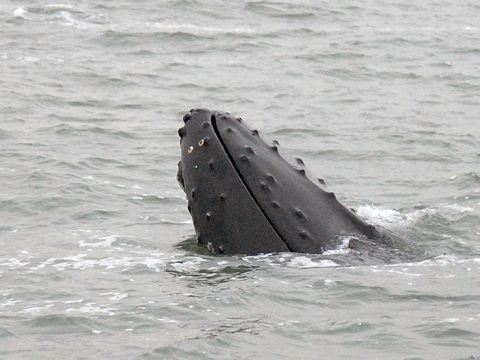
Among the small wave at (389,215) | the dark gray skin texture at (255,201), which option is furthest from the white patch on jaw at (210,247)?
the small wave at (389,215)

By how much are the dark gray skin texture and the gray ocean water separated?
21 cm

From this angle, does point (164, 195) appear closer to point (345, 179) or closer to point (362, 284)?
point (345, 179)

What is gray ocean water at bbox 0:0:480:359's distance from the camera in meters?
8.08

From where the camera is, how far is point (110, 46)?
23.2 m

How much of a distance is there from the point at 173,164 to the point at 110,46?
8987 mm

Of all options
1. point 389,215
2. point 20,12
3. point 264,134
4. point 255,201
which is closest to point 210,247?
point 255,201

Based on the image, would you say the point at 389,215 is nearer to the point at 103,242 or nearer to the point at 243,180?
the point at 103,242

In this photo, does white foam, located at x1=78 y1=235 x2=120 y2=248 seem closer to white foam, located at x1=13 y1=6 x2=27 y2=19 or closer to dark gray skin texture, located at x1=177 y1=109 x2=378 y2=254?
dark gray skin texture, located at x1=177 y1=109 x2=378 y2=254

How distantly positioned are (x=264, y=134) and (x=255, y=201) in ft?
13.4

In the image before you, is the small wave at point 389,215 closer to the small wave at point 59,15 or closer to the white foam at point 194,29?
the white foam at point 194,29

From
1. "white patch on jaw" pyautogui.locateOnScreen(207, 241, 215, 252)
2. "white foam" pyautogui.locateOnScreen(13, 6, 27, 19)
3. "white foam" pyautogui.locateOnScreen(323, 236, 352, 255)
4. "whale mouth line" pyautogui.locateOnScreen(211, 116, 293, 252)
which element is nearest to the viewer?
"whale mouth line" pyautogui.locateOnScreen(211, 116, 293, 252)

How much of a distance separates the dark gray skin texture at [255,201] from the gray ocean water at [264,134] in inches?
8.1

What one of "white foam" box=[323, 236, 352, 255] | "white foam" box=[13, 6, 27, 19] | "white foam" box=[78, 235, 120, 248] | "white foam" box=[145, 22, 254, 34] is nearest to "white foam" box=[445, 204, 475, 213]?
"white foam" box=[78, 235, 120, 248]

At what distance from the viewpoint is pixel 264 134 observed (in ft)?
39.9
